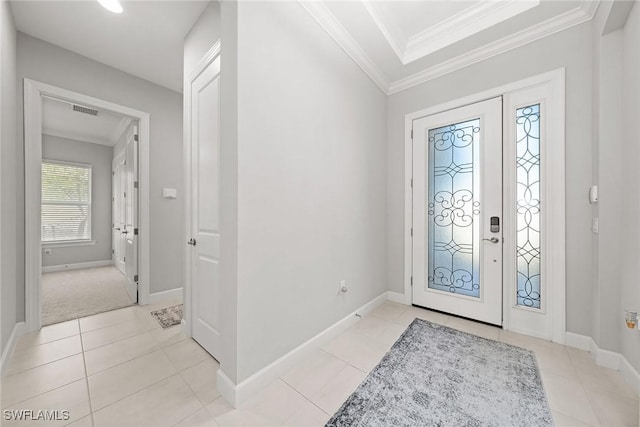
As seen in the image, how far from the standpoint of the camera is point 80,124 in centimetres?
457

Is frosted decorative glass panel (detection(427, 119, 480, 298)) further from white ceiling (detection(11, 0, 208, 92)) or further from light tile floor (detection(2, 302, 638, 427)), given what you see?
white ceiling (detection(11, 0, 208, 92))

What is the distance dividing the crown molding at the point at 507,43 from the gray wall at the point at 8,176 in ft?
12.1

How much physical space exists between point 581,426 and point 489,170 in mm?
1985

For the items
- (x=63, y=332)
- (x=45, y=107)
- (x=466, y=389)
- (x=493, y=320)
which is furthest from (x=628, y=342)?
(x=45, y=107)

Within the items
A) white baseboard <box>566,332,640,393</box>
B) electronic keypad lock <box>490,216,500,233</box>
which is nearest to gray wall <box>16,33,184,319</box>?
electronic keypad lock <box>490,216,500,233</box>

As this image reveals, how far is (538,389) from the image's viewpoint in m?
1.54

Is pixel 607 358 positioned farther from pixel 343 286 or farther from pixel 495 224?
pixel 343 286

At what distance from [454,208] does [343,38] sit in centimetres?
212

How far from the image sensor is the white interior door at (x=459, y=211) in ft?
7.82

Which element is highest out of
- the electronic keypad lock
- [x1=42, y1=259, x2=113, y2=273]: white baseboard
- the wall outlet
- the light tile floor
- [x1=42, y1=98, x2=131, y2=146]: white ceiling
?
[x1=42, y1=98, x2=131, y2=146]: white ceiling

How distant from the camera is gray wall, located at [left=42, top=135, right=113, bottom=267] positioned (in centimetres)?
498

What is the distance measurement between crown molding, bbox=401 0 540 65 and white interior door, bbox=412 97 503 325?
0.68m

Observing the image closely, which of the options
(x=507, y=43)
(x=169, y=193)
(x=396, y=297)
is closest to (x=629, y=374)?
(x=396, y=297)

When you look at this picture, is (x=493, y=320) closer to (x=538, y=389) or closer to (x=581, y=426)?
(x=538, y=389)
